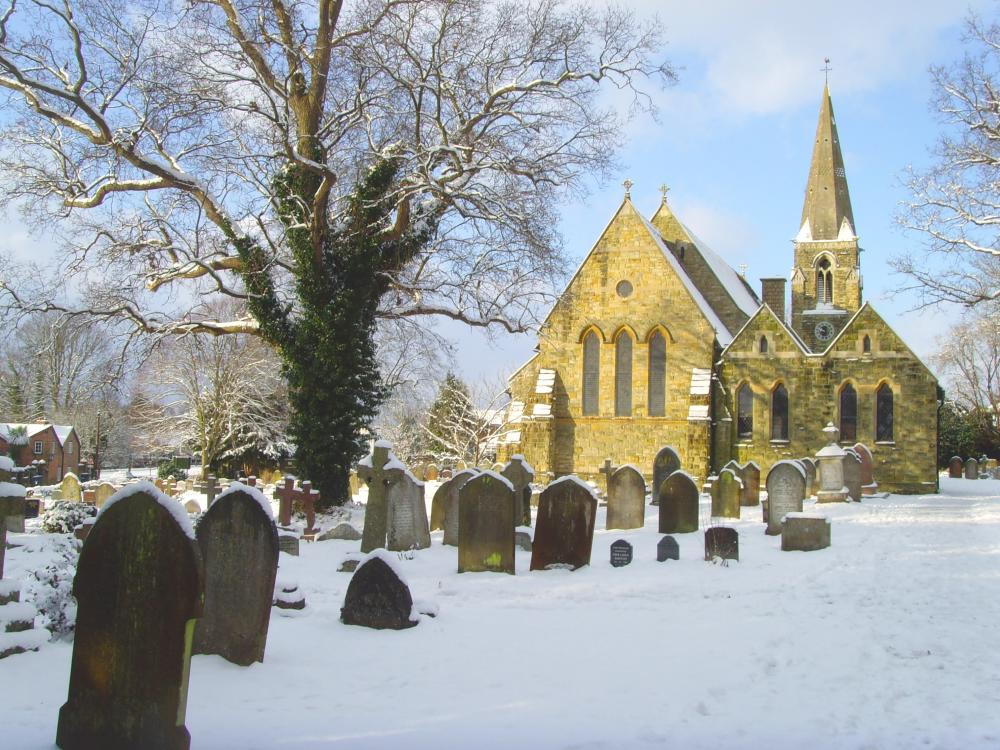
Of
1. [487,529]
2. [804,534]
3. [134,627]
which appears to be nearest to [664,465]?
[804,534]

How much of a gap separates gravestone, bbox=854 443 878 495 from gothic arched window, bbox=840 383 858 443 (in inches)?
57.1

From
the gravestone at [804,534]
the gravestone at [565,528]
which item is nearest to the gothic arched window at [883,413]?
the gravestone at [804,534]

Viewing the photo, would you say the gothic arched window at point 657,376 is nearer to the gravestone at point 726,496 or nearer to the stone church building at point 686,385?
the stone church building at point 686,385

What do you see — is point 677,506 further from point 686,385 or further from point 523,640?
point 686,385

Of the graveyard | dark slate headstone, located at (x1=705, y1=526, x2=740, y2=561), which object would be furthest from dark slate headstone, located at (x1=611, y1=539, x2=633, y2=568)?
dark slate headstone, located at (x1=705, y1=526, x2=740, y2=561)

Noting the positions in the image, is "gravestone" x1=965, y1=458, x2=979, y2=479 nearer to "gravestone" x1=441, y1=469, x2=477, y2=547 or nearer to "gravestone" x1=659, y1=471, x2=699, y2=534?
"gravestone" x1=659, y1=471, x2=699, y2=534

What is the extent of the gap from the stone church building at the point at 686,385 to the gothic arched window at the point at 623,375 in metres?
0.04

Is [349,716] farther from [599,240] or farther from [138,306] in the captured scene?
[599,240]

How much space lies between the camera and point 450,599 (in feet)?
27.4

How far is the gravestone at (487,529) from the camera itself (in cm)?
968

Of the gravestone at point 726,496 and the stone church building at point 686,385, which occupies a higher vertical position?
A: the stone church building at point 686,385

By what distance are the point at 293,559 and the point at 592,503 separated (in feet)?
13.0

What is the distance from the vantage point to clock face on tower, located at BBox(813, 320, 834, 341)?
41188mm

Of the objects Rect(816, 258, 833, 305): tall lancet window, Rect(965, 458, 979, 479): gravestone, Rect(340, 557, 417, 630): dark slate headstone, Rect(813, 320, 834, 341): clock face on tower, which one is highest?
Rect(816, 258, 833, 305): tall lancet window
